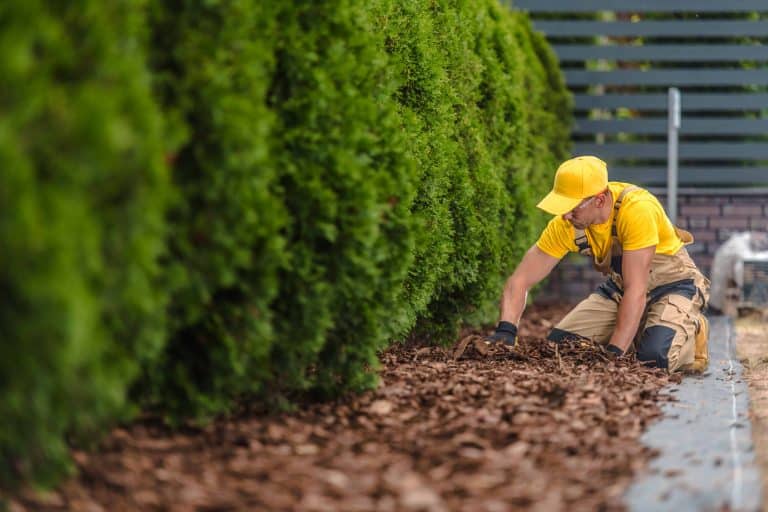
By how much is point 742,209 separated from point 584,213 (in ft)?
20.7

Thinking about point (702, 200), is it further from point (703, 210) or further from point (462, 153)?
point (462, 153)

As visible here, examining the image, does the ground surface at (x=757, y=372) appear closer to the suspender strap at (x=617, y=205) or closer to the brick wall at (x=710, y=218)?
the suspender strap at (x=617, y=205)

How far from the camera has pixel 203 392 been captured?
399cm

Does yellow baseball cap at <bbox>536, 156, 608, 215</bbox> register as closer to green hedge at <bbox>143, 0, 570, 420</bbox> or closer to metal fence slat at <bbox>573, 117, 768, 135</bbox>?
green hedge at <bbox>143, 0, 570, 420</bbox>

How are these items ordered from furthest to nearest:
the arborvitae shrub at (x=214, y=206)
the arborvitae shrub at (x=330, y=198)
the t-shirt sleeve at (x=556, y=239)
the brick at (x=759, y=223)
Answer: the brick at (x=759, y=223)
the t-shirt sleeve at (x=556, y=239)
the arborvitae shrub at (x=330, y=198)
the arborvitae shrub at (x=214, y=206)

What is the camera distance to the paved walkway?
333 cm

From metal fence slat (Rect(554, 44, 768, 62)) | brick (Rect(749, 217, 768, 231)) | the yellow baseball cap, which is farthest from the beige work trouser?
metal fence slat (Rect(554, 44, 768, 62))

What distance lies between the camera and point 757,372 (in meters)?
6.47

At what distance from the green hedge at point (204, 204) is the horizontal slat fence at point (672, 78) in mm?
6064

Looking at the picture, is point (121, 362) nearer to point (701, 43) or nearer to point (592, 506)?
point (592, 506)

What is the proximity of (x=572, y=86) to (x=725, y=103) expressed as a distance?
165cm

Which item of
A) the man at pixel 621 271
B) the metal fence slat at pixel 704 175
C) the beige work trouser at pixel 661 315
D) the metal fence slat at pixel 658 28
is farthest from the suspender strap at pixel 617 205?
the metal fence slat at pixel 658 28

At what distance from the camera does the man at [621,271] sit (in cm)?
589

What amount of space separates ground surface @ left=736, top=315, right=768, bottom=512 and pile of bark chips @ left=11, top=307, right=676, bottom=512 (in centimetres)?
42
